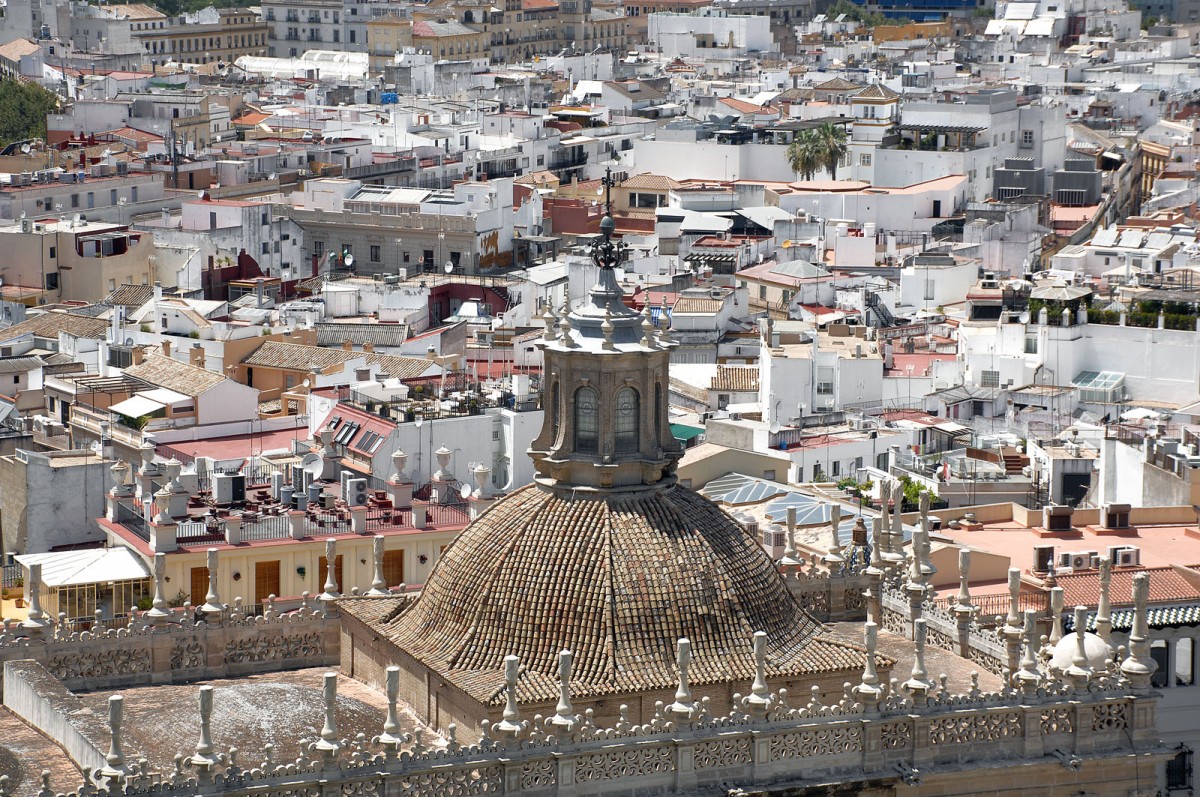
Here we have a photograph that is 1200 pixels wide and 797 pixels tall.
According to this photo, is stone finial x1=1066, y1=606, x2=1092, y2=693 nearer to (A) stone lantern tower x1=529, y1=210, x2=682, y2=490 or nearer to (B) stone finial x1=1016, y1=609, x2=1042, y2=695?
(B) stone finial x1=1016, y1=609, x2=1042, y2=695

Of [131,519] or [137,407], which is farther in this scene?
[137,407]

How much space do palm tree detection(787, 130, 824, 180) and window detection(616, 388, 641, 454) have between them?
112 meters

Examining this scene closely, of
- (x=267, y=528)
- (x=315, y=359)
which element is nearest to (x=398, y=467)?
(x=267, y=528)

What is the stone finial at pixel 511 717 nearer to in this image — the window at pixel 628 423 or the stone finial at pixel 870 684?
the window at pixel 628 423

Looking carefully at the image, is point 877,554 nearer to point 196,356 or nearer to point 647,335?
point 647,335

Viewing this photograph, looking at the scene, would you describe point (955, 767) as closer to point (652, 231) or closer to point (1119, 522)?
point (1119, 522)

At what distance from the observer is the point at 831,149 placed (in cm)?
15388

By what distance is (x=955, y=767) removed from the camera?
42.1 meters

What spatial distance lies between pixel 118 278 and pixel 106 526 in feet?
174

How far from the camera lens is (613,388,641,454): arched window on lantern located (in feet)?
140

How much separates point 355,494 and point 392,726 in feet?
97.0

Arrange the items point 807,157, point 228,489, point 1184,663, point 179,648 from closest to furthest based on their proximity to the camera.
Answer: point 179,648 < point 1184,663 < point 228,489 < point 807,157

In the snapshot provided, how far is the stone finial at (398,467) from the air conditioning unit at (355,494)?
762 millimetres

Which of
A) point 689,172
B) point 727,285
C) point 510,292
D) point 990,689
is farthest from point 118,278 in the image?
point 990,689
